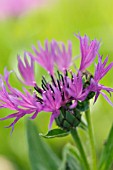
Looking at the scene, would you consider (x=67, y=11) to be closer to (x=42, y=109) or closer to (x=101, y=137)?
(x=101, y=137)

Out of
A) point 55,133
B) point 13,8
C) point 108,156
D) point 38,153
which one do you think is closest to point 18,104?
point 55,133

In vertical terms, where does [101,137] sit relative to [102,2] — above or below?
below

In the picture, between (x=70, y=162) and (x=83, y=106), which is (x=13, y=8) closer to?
(x=70, y=162)

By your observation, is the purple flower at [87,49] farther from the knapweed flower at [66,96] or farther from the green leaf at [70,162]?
the green leaf at [70,162]

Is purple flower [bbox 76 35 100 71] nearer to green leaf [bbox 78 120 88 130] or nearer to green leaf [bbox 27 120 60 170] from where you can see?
green leaf [bbox 78 120 88 130]

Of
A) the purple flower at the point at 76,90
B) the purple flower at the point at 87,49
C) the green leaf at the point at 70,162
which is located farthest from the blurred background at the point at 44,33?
the purple flower at the point at 76,90

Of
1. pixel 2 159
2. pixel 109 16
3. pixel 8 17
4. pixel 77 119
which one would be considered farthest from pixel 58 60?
pixel 8 17
